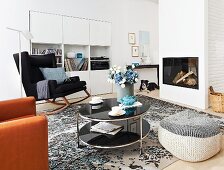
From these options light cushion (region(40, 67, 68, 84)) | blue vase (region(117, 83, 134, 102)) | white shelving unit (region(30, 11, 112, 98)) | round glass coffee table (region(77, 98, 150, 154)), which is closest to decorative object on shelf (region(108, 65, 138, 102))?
blue vase (region(117, 83, 134, 102))

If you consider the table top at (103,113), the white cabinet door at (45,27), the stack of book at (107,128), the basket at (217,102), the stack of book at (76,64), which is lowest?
the stack of book at (107,128)

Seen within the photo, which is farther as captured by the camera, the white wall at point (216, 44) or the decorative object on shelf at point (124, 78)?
the white wall at point (216, 44)

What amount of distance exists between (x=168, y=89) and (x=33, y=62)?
2763 mm

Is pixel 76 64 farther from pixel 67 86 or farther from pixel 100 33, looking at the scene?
pixel 67 86

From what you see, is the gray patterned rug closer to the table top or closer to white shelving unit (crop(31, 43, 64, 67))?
the table top

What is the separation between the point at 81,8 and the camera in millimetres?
4727

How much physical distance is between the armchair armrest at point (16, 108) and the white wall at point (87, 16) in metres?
2.28

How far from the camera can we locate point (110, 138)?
6.57 ft

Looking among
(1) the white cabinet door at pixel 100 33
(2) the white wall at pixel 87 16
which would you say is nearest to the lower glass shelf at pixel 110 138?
(2) the white wall at pixel 87 16

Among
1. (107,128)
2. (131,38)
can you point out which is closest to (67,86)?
(107,128)

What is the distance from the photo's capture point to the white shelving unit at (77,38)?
419 centimetres

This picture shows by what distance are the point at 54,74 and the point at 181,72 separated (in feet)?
8.18

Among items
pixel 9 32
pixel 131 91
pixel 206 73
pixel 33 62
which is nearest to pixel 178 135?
pixel 131 91

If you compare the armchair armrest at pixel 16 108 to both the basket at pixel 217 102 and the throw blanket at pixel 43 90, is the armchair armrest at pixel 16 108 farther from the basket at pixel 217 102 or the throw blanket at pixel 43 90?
the basket at pixel 217 102
